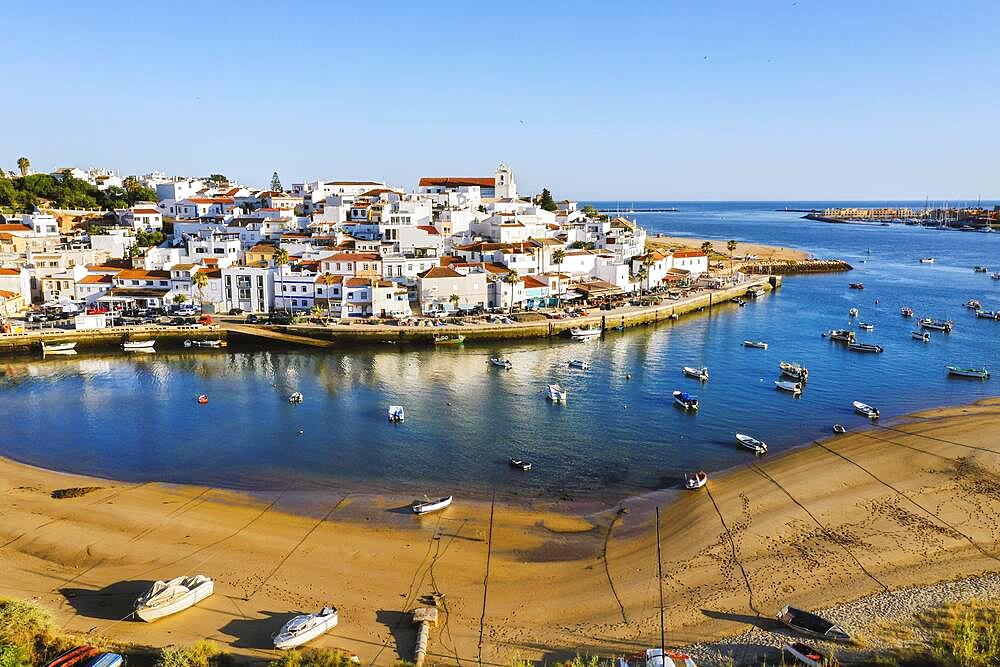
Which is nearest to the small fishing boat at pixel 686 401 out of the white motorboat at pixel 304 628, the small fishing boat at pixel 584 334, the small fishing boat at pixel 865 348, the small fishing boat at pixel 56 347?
the small fishing boat at pixel 584 334

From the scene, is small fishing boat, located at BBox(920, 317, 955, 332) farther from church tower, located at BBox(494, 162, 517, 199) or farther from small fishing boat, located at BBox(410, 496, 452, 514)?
church tower, located at BBox(494, 162, 517, 199)

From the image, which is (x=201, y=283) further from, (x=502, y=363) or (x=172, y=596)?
(x=172, y=596)

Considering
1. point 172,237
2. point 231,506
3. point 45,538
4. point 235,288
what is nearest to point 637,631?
point 231,506

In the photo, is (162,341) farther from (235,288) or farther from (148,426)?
(148,426)

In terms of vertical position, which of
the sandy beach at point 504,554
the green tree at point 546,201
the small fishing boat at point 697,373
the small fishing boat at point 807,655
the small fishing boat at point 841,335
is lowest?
the sandy beach at point 504,554

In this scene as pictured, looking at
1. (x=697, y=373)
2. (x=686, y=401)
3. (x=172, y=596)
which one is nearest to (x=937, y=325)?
(x=697, y=373)

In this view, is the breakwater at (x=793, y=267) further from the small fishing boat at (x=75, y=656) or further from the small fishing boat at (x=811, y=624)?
the small fishing boat at (x=75, y=656)
